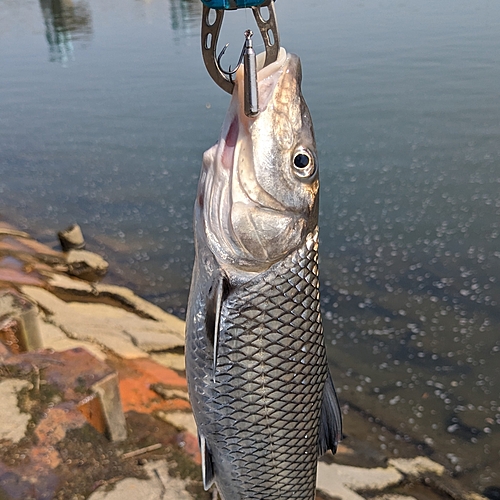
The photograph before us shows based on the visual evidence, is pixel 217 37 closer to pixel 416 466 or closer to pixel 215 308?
pixel 215 308

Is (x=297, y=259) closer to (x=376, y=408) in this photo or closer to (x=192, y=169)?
(x=376, y=408)

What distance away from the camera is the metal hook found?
1619mm

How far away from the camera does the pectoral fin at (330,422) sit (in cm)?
226

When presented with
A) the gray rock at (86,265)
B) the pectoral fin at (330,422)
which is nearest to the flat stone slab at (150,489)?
the pectoral fin at (330,422)

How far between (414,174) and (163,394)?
5.96m

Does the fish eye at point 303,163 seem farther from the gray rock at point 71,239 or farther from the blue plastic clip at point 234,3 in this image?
the gray rock at point 71,239

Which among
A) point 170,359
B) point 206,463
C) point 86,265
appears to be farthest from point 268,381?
point 86,265

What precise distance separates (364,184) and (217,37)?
691 cm

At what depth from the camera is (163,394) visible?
4070 millimetres

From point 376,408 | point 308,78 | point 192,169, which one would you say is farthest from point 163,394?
point 308,78

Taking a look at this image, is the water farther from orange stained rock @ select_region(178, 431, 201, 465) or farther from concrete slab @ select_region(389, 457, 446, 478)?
orange stained rock @ select_region(178, 431, 201, 465)

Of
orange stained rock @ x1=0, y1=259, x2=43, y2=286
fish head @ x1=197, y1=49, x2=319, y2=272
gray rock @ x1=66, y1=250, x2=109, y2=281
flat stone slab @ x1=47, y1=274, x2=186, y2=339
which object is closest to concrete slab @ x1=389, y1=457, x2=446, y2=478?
flat stone slab @ x1=47, y1=274, x2=186, y2=339

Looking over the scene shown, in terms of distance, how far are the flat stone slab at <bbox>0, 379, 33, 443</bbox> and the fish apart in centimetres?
141

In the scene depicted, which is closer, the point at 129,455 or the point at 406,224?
the point at 129,455
